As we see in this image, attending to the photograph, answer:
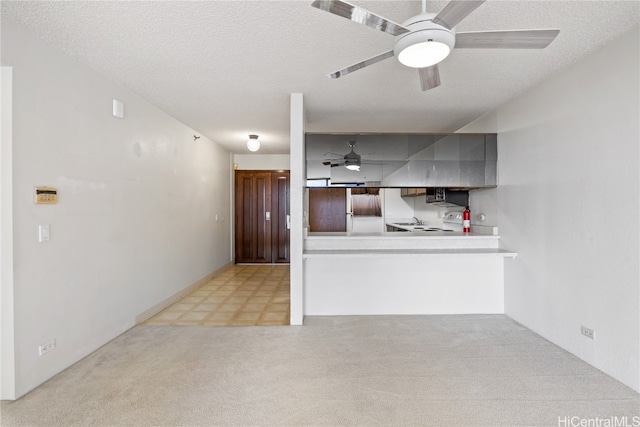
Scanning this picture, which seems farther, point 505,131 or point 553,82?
point 505,131

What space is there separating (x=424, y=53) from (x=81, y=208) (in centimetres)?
279

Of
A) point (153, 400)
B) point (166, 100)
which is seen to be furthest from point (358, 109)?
point (153, 400)

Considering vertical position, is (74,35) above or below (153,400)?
above

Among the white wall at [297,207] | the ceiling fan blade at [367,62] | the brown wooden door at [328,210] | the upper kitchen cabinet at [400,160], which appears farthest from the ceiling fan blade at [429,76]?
the brown wooden door at [328,210]

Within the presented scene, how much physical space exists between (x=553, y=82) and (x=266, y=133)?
371 centimetres

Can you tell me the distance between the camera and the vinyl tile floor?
363cm

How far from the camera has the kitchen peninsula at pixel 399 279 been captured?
3.78m

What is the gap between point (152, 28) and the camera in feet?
7.15

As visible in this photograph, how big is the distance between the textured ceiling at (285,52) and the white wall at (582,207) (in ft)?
0.68

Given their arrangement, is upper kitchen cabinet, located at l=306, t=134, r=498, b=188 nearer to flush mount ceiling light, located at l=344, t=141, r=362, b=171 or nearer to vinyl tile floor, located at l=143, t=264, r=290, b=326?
flush mount ceiling light, located at l=344, t=141, r=362, b=171

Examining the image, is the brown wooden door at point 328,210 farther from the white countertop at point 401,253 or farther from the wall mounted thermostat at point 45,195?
the wall mounted thermostat at point 45,195

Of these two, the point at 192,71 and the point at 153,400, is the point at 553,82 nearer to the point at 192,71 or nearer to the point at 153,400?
the point at 192,71

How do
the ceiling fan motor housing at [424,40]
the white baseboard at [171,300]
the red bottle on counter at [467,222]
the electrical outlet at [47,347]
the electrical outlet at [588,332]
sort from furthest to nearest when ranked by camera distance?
the red bottle on counter at [467,222]
the white baseboard at [171,300]
the electrical outlet at [588,332]
the electrical outlet at [47,347]
the ceiling fan motor housing at [424,40]

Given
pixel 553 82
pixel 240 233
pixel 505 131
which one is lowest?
pixel 240 233
